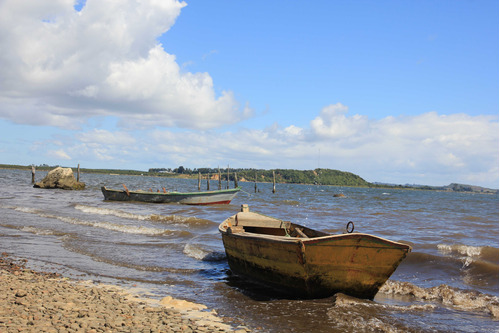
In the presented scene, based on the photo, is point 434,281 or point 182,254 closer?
point 434,281

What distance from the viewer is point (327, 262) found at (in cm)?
715

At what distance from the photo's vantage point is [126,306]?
6.45 m

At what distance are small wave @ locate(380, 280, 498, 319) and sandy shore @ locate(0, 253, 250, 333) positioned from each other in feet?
15.5

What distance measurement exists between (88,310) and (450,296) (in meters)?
7.37

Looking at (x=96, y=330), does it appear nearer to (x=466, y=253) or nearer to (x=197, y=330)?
(x=197, y=330)

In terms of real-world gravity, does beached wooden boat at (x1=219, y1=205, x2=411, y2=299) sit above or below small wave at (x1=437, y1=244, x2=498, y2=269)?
above

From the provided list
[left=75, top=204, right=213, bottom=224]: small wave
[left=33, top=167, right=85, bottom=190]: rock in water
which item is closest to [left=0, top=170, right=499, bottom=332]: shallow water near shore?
[left=75, top=204, right=213, bottom=224]: small wave

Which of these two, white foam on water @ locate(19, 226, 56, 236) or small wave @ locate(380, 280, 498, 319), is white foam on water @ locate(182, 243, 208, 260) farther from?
small wave @ locate(380, 280, 498, 319)

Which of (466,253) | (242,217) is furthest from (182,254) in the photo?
(466,253)

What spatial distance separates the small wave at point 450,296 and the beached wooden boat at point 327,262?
1.78 meters

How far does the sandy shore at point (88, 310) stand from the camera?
5.35 m

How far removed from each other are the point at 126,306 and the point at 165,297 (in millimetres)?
947

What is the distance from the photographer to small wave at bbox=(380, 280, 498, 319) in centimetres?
824

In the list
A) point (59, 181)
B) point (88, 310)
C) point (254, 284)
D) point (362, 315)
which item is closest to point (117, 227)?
point (254, 284)
